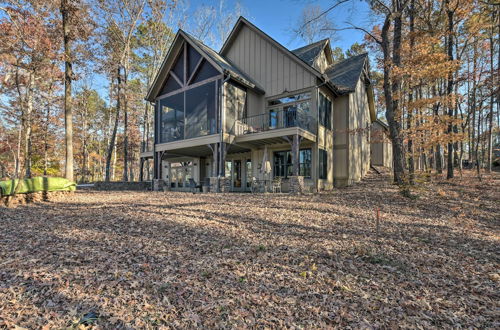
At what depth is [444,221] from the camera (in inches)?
251

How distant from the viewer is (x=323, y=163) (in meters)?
13.3

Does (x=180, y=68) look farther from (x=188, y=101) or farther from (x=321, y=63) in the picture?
(x=321, y=63)

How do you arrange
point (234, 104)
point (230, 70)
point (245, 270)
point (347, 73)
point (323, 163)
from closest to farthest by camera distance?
point (245, 270) < point (230, 70) < point (234, 104) < point (323, 163) < point (347, 73)

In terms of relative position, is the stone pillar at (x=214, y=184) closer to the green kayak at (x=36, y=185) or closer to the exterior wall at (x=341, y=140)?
the green kayak at (x=36, y=185)

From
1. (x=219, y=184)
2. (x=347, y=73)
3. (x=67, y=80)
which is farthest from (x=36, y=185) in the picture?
(x=347, y=73)

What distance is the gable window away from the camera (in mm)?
12266

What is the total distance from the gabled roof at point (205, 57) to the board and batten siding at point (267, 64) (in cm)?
53

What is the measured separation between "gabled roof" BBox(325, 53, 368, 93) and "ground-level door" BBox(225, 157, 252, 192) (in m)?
7.01

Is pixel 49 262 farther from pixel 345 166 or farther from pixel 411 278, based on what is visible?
pixel 345 166

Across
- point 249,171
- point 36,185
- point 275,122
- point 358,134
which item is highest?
point 275,122

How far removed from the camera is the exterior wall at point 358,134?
1412cm

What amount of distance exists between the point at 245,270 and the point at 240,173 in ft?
40.1

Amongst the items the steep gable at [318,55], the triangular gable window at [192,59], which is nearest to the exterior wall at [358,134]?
the steep gable at [318,55]

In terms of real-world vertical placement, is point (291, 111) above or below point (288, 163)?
above
